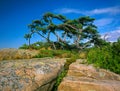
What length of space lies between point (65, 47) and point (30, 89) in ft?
84.4

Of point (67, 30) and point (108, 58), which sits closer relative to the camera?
point (108, 58)

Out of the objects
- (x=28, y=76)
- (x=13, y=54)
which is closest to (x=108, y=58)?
(x=28, y=76)


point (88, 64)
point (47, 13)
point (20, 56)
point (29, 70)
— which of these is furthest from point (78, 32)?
point (29, 70)

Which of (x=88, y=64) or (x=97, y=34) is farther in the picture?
(x=97, y=34)

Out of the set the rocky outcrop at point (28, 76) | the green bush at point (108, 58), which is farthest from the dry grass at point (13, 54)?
the rocky outcrop at point (28, 76)

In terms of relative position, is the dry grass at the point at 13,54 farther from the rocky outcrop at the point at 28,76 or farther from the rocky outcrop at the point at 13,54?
the rocky outcrop at the point at 28,76

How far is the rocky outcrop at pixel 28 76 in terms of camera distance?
616cm

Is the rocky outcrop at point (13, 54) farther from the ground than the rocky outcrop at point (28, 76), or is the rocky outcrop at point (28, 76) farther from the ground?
the rocky outcrop at point (13, 54)

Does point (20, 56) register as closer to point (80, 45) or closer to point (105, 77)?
point (105, 77)

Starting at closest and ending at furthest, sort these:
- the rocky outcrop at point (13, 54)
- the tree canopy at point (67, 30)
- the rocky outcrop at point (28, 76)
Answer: the rocky outcrop at point (28, 76) < the rocky outcrop at point (13, 54) < the tree canopy at point (67, 30)

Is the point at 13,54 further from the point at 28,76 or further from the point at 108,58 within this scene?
the point at 28,76

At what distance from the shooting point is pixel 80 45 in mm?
31703

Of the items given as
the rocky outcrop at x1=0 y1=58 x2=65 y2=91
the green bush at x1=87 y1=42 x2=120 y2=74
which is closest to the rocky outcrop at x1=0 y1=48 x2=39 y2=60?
the green bush at x1=87 y1=42 x2=120 y2=74

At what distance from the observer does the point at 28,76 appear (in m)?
6.53
